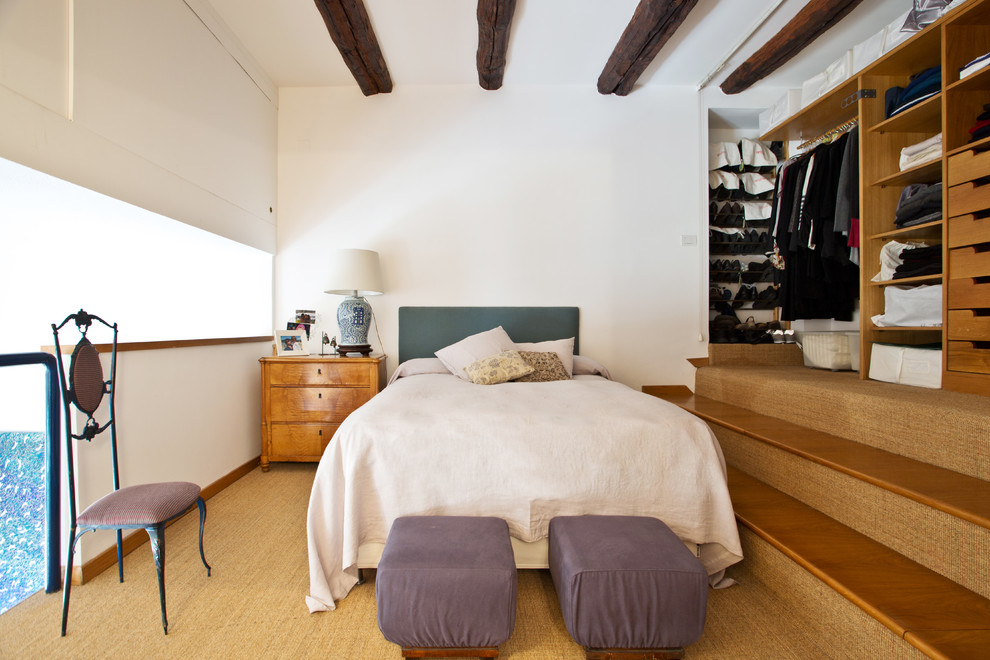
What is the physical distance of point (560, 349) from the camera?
116 inches

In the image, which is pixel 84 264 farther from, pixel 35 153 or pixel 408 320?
pixel 408 320

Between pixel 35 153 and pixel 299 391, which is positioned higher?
pixel 35 153

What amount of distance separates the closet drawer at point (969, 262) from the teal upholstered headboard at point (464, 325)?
210 cm

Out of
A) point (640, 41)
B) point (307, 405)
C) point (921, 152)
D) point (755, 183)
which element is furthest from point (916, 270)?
point (307, 405)

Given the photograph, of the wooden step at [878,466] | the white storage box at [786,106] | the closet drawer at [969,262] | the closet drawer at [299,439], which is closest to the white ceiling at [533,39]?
the white storage box at [786,106]

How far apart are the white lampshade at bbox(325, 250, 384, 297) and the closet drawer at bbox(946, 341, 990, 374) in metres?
3.17

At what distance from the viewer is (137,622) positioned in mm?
1384

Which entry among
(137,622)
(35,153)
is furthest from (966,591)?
(35,153)

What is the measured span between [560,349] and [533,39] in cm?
210

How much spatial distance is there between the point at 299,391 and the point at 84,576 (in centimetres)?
136

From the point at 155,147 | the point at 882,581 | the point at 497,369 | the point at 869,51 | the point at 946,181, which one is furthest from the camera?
the point at 497,369

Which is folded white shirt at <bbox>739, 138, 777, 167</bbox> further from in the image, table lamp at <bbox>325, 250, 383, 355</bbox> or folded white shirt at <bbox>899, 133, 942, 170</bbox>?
table lamp at <bbox>325, 250, 383, 355</bbox>

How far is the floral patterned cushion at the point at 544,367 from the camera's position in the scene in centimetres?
269

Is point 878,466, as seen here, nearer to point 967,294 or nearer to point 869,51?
point 967,294
